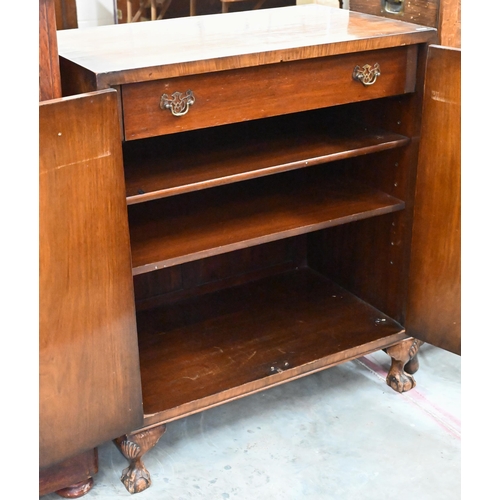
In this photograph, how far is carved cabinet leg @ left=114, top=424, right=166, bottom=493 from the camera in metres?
1.62

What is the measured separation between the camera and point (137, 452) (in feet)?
5.35

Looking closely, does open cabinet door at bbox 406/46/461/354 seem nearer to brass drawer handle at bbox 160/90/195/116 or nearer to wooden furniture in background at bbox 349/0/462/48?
wooden furniture in background at bbox 349/0/462/48

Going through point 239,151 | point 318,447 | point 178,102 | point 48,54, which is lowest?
point 318,447

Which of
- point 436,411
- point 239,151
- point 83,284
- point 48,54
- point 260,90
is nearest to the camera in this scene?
point 48,54

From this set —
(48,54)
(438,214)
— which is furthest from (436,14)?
(48,54)

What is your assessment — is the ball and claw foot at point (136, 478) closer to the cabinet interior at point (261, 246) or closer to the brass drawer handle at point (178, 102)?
the cabinet interior at point (261, 246)

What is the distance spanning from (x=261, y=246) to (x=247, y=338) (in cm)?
43

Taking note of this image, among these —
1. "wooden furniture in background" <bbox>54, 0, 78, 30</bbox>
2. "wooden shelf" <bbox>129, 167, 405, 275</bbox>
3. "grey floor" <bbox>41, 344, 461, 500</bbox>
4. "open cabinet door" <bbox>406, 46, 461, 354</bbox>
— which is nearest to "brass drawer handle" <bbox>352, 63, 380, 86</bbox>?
"open cabinet door" <bbox>406, 46, 461, 354</bbox>

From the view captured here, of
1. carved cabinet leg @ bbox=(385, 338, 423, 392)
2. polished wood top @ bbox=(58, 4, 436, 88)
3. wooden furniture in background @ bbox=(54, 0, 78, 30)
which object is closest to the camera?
polished wood top @ bbox=(58, 4, 436, 88)

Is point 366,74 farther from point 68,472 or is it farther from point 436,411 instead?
point 68,472

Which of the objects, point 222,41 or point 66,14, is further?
point 66,14

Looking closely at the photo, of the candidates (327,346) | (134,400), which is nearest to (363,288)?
(327,346)

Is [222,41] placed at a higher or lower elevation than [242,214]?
higher
